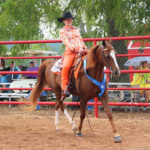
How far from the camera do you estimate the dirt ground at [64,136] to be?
4699 mm

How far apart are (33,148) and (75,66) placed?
166 cm

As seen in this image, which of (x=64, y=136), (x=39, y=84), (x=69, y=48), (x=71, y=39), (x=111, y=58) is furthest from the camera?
(x=39, y=84)

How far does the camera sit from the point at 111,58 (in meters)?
4.88

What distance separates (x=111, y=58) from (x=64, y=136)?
166 centimetres

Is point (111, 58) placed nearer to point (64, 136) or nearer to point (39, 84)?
point (64, 136)

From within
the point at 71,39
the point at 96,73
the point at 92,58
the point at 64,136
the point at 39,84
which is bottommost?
the point at 64,136

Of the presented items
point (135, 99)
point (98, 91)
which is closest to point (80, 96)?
point (98, 91)

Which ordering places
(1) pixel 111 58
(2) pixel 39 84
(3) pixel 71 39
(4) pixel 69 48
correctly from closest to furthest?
(1) pixel 111 58 → (4) pixel 69 48 → (3) pixel 71 39 → (2) pixel 39 84

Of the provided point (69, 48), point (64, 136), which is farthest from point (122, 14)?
point (64, 136)

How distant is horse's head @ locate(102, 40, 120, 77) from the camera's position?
4.81 metres

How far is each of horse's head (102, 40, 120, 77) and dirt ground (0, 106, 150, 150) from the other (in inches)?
43.3

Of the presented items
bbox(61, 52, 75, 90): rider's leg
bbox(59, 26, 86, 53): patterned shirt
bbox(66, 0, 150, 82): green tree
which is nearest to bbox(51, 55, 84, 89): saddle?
bbox(61, 52, 75, 90): rider's leg

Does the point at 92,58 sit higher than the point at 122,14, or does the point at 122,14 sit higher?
the point at 122,14

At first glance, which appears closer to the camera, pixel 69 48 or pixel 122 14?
pixel 69 48
